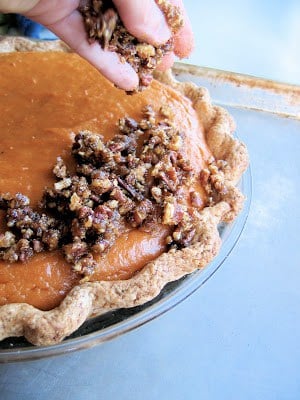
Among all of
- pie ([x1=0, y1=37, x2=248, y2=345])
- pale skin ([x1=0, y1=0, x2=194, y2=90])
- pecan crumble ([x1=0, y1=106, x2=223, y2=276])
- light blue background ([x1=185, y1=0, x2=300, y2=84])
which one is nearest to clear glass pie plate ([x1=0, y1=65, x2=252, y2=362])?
pie ([x1=0, y1=37, x2=248, y2=345])

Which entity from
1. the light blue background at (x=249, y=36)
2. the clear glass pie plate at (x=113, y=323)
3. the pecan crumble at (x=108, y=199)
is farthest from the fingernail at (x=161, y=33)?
the light blue background at (x=249, y=36)

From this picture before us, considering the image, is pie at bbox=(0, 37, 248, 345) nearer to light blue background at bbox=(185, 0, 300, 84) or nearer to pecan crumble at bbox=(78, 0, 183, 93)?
pecan crumble at bbox=(78, 0, 183, 93)

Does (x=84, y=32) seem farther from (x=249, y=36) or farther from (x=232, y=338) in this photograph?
(x=249, y=36)

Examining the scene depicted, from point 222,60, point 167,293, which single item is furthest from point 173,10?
point 222,60

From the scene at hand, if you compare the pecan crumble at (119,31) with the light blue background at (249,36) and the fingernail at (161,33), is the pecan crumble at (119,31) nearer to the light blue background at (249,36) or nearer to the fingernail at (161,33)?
the fingernail at (161,33)

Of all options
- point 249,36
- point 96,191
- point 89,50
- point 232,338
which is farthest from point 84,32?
point 249,36

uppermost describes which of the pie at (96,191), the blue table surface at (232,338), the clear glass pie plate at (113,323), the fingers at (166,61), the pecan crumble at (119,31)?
the pecan crumble at (119,31)

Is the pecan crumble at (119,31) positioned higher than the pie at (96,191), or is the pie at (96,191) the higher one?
the pecan crumble at (119,31)
